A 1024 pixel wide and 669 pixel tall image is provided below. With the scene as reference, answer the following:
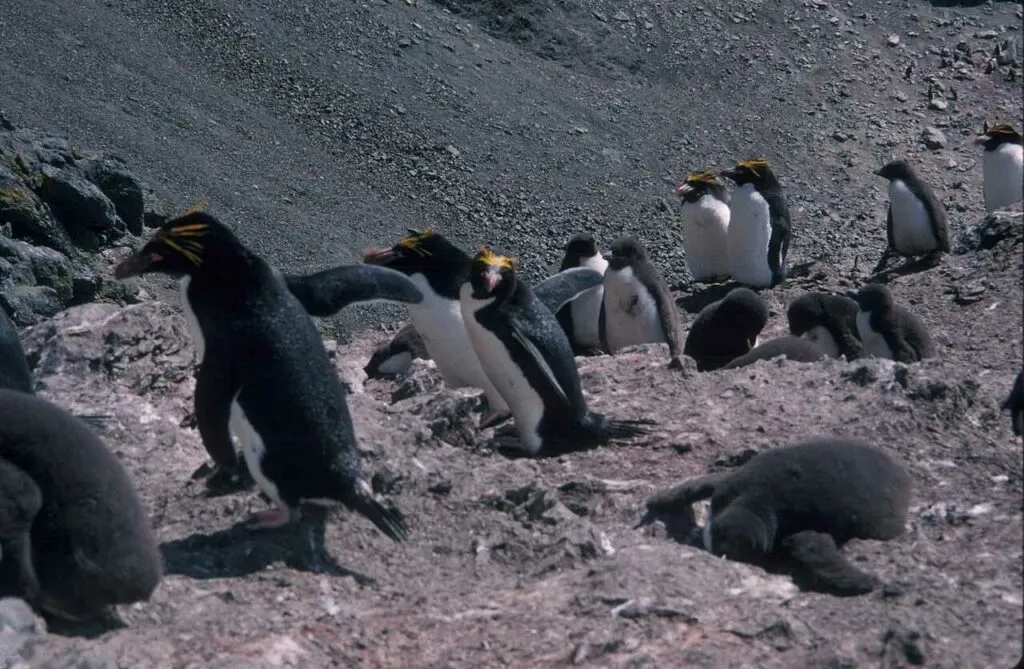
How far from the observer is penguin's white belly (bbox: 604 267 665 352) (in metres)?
8.67

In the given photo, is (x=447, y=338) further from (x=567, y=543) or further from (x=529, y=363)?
(x=567, y=543)

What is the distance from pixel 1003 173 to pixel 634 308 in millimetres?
4696

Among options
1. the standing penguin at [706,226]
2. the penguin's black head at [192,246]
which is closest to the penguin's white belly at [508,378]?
the penguin's black head at [192,246]

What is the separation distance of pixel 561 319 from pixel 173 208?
16.7 ft

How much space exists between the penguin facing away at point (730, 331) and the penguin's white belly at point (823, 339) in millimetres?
279

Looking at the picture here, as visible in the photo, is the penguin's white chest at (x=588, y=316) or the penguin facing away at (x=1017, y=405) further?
the penguin's white chest at (x=588, y=316)

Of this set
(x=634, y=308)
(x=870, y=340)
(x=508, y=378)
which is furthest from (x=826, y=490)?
(x=634, y=308)

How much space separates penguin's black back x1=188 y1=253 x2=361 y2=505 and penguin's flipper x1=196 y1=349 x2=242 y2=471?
0.9 inches

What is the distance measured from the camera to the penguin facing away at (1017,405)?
5.40m

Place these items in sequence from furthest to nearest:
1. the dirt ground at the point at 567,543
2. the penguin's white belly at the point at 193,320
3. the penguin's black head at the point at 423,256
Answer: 1. the penguin's black head at the point at 423,256
2. the penguin's white belly at the point at 193,320
3. the dirt ground at the point at 567,543

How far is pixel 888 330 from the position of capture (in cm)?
775

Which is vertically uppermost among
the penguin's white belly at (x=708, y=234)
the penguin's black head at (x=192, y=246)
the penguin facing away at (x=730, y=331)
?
the penguin's black head at (x=192, y=246)

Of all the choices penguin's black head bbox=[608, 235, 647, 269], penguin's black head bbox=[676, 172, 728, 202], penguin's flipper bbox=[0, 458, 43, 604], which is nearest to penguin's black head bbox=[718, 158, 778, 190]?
penguin's black head bbox=[676, 172, 728, 202]

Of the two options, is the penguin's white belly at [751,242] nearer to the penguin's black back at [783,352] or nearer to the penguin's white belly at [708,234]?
the penguin's white belly at [708,234]
